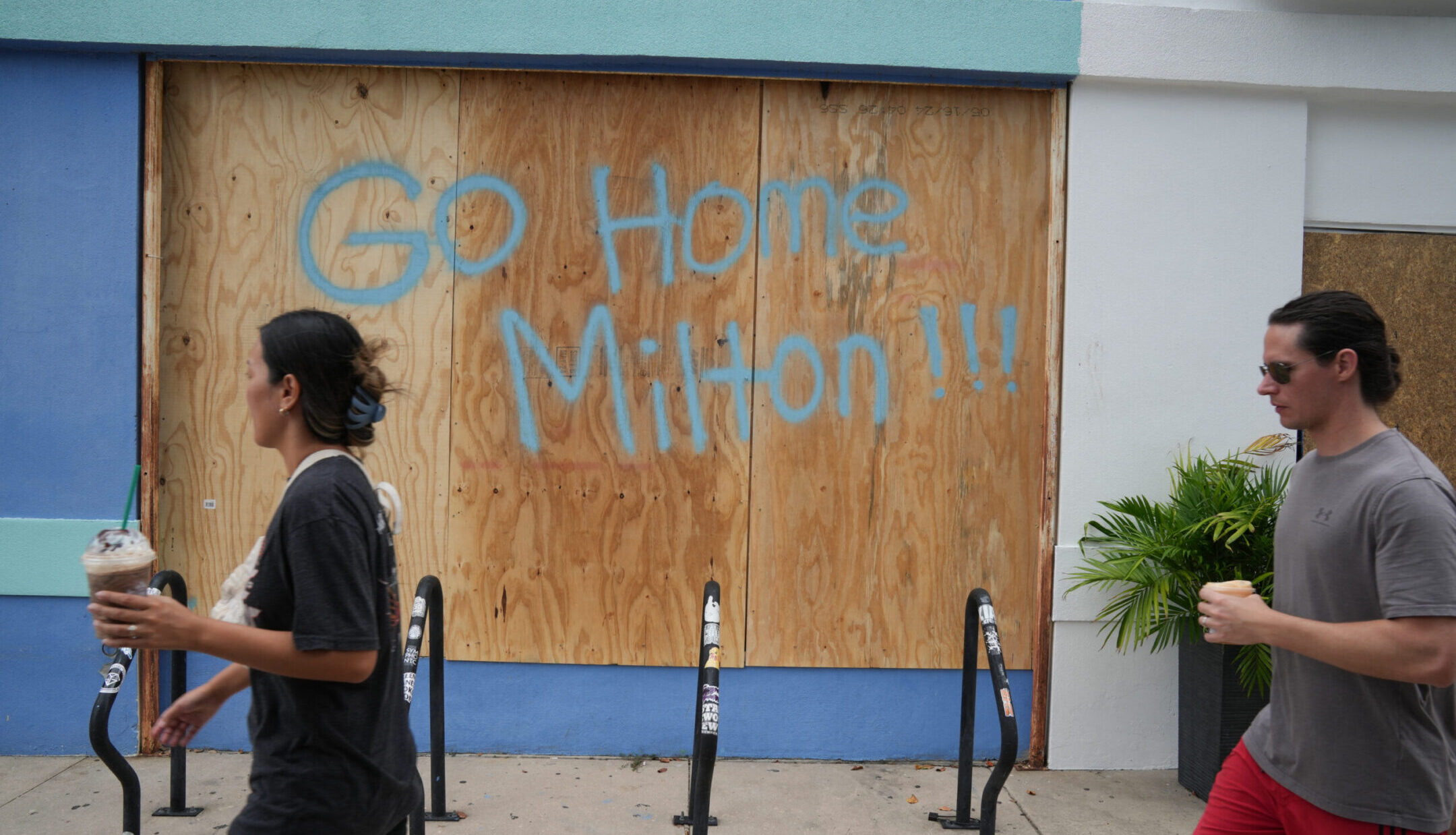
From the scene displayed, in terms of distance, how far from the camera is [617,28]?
15.2 feet

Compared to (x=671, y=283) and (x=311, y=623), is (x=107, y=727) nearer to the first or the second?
(x=311, y=623)

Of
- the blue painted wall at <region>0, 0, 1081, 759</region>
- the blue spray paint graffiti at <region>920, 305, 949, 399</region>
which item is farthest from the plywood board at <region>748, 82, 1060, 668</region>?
the blue painted wall at <region>0, 0, 1081, 759</region>

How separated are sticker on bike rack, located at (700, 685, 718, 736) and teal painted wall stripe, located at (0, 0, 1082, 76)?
305 cm

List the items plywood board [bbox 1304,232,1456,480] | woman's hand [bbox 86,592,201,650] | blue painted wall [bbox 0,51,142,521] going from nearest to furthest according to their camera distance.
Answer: woman's hand [bbox 86,592,201,650] → blue painted wall [bbox 0,51,142,521] → plywood board [bbox 1304,232,1456,480]

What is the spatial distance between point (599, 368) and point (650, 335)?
1.00 feet

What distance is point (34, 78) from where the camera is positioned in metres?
4.70

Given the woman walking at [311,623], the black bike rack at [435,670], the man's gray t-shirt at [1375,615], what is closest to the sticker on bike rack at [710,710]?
the woman walking at [311,623]

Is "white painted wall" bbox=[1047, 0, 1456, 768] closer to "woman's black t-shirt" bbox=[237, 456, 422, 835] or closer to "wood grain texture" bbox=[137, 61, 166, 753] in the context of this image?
"woman's black t-shirt" bbox=[237, 456, 422, 835]

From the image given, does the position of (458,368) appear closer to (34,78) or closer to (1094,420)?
(34,78)

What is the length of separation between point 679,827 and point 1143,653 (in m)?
2.43

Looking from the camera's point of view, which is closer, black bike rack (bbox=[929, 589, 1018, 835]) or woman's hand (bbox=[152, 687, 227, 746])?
woman's hand (bbox=[152, 687, 227, 746])

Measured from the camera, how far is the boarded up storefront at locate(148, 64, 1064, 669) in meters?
4.82

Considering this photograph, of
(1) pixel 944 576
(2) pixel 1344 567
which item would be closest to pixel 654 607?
(1) pixel 944 576

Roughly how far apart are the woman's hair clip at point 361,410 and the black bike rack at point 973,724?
241 centimetres
